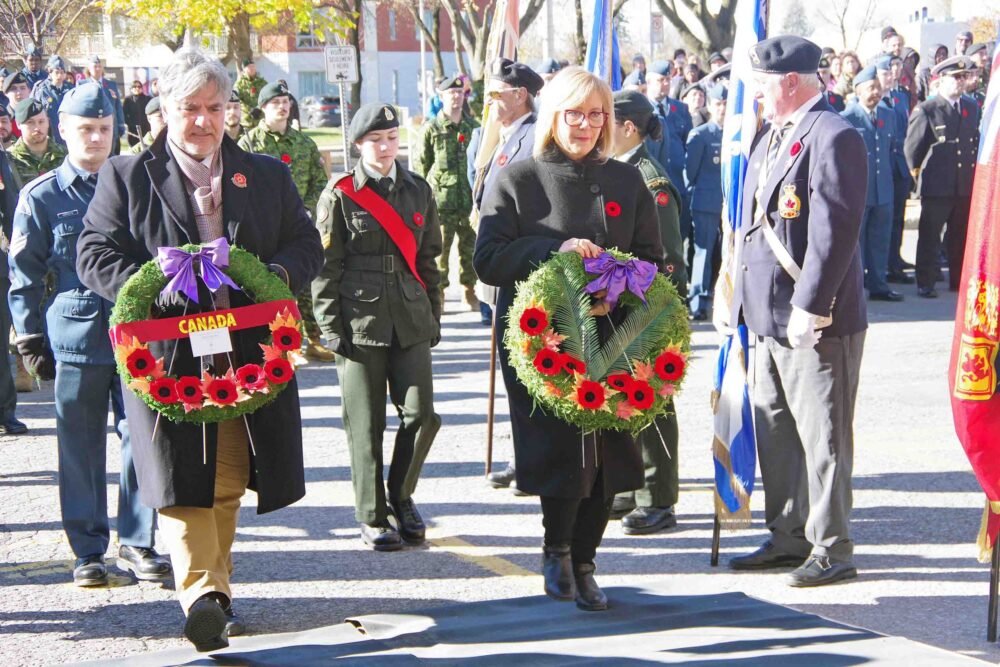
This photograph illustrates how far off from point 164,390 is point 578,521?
1.81 m

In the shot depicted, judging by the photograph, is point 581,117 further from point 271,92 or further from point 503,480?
point 271,92

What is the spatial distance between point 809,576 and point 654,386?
1.33m

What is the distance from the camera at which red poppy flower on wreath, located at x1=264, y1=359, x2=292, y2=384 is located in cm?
474

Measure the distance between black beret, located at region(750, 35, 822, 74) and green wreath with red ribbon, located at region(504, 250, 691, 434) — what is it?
1213mm

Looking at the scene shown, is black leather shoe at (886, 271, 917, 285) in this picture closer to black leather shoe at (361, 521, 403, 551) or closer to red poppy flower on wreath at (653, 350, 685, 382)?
black leather shoe at (361, 521, 403, 551)

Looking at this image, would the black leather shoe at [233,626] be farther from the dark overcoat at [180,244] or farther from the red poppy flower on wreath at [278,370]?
the red poppy flower on wreath at [278,370]

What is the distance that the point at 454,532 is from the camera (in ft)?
22.0

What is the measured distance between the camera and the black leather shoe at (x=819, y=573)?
5750 mm

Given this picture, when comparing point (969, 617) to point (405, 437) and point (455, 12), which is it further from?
point (455, 12)

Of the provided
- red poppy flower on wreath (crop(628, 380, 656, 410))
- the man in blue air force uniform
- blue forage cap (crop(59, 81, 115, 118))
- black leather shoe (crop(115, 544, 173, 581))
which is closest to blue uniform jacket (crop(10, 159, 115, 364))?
the man in blue air force uniform

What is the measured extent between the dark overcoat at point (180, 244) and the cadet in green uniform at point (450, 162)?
7.66m

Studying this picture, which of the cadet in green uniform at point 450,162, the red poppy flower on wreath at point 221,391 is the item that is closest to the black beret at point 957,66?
the cadet in green uniform at point 450,162

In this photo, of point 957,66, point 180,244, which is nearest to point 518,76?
point 180,244

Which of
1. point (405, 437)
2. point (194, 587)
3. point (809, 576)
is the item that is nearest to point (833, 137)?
point (809, 576)
